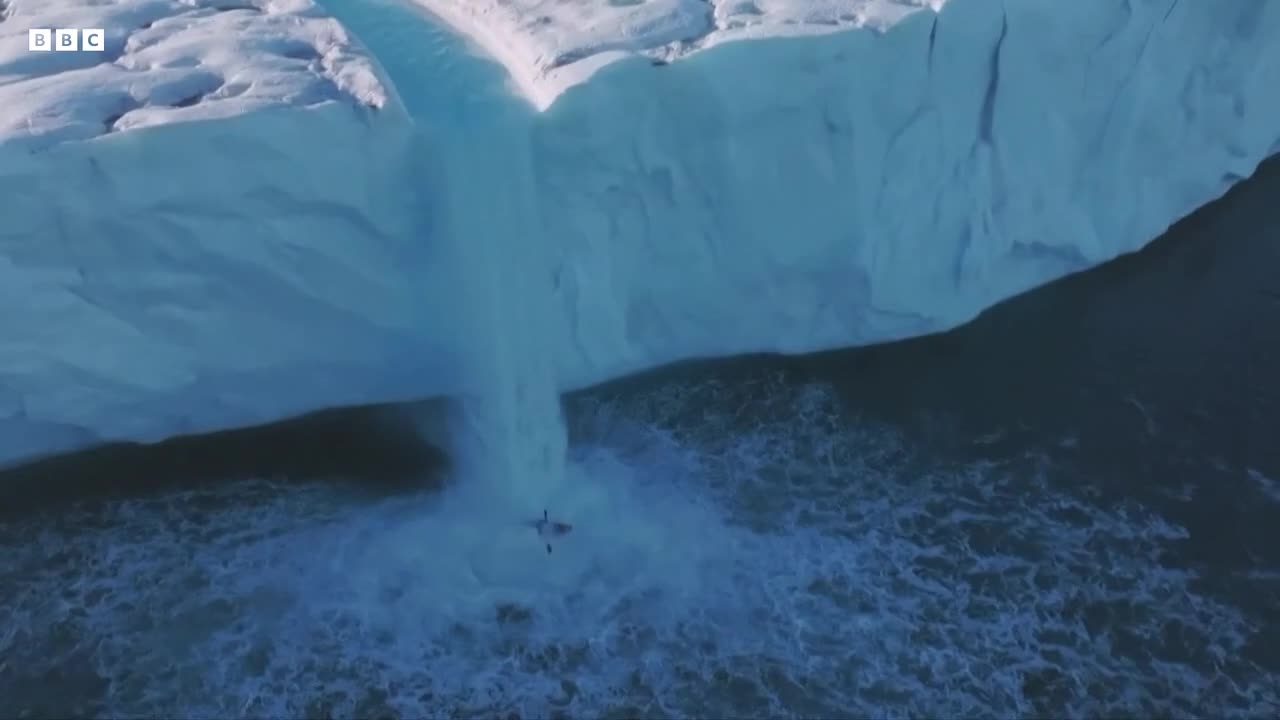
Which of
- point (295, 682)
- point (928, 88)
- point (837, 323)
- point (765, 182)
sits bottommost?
point (295, 682)

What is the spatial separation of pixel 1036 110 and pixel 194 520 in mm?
4180

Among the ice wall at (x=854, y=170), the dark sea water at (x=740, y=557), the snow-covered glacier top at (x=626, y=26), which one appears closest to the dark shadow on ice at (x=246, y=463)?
the dark sea water at (x=740, y=557)

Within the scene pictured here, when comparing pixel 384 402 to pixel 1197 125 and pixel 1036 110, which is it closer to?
pixel 1036 110

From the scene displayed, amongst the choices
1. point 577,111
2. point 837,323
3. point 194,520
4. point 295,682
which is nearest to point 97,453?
point 194,520

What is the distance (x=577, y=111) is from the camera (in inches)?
208

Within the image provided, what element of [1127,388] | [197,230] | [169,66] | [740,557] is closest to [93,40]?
[169,66]

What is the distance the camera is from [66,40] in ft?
18.1

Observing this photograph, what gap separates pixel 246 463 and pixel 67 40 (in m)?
1.95

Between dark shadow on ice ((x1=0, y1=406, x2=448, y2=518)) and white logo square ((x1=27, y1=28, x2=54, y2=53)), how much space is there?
5.62 feet

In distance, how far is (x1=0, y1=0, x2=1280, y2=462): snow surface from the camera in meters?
5.05

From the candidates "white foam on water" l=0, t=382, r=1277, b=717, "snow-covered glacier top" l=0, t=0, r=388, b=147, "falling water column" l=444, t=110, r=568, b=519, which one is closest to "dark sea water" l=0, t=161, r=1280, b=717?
"white foam on water" l=0, t=382, r=1277, b=717

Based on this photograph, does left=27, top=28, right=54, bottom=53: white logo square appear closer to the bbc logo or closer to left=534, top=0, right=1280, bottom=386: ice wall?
the bbc logo

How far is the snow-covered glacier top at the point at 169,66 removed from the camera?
5.00 metres

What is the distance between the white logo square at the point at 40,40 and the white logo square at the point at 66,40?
0.07ft
